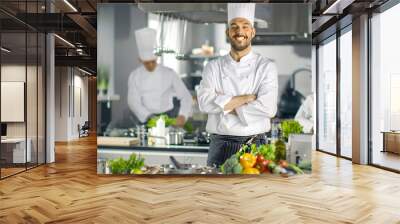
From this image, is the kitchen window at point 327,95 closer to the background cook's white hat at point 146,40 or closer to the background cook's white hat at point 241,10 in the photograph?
the background cook's white hat at point 241,10

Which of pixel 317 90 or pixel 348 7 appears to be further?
pixel 317 90

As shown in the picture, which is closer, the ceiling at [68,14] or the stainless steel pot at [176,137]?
the stainless steel pot at [176,137]

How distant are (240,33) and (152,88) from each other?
1.43 meters

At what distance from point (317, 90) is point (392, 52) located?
3595mm

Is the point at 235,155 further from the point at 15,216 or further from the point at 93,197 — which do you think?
the point at 15,216

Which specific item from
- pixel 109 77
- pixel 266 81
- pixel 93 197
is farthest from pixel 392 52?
pixel 93 197

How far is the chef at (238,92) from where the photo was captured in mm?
5551

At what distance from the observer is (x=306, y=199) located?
4.39 meters

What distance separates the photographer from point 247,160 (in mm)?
5621

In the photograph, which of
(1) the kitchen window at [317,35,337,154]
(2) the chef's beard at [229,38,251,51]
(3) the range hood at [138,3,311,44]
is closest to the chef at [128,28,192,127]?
(3) the range hood at [138,3,311,44]

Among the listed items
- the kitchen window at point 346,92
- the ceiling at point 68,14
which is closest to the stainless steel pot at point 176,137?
the ceiling at point 68,14

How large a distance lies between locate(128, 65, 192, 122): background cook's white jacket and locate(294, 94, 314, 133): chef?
1.52 meters

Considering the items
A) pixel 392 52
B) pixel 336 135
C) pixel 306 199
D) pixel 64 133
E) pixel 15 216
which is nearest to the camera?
pixel 15 216

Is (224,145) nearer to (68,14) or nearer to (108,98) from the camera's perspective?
(108,98)
